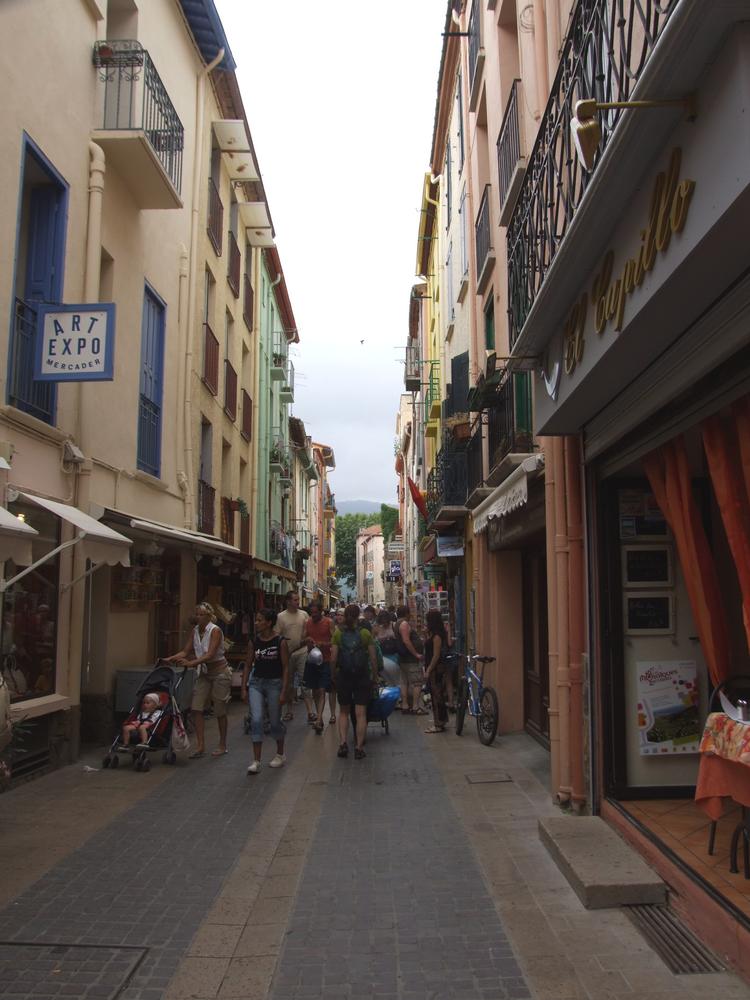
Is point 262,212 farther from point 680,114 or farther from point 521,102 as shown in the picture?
point 680,114

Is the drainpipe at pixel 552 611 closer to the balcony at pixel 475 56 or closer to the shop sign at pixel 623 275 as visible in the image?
the shop sign at pixel 623 275

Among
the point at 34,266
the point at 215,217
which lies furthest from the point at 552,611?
the point at 215,217

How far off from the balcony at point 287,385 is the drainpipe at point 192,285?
1493cm

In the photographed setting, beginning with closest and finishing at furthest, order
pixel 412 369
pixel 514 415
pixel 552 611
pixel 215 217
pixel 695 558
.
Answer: pixel 695 558 < pixel 552 611 < pixel 514 415 < pixel 215 217 < pixel 412 369

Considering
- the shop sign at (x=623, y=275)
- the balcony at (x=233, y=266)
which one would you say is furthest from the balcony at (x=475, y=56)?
the shop sign at (x=623, y=275)

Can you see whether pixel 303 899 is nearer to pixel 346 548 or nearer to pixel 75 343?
pixel 75 343

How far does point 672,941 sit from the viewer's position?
427 cm

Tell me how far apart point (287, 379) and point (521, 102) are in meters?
23.0

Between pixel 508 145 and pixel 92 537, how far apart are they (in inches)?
284

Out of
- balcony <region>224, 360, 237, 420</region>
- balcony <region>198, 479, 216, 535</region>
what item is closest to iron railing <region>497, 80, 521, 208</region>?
balcony <region>198, 479, 216, 535</region>

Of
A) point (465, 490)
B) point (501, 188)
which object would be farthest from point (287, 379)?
point (501, 188)

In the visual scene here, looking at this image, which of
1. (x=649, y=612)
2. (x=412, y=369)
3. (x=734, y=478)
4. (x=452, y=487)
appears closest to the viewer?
(x=734, y=478)

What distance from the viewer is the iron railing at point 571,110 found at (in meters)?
4.01

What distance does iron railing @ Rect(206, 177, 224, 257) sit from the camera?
16938mm
